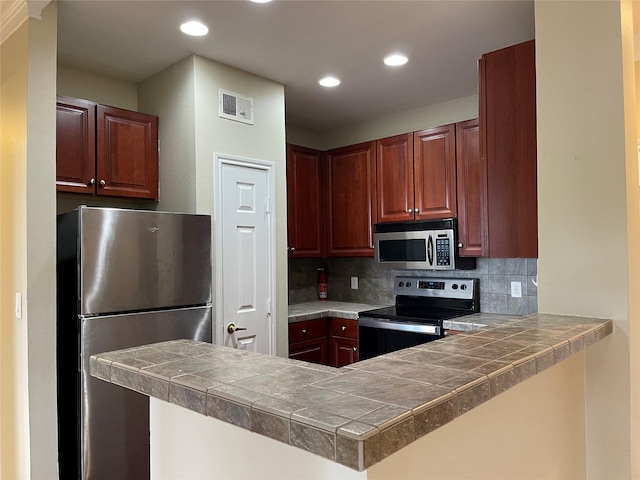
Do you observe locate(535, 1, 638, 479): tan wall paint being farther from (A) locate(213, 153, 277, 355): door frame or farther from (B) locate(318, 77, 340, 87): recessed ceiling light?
(A) locate(213, 153, 277, 355): door frame

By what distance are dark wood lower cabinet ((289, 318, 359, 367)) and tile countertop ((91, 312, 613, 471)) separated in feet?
7.59

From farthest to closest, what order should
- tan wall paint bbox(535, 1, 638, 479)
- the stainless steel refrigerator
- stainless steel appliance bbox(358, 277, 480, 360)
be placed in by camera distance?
stainless steel appliance bbox(358, 277, 480, 360) < the stainless steel refrigerator < tan wall paint bbox(535, 1, 638, 479)

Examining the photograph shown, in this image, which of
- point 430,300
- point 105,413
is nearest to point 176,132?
point 105,413

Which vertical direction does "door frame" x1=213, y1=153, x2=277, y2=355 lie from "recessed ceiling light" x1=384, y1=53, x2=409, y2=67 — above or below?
below

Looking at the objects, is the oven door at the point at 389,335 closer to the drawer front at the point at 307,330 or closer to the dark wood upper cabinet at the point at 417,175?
the drawer front at the point at 307,330

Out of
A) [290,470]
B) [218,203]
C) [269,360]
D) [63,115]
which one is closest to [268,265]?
[218,203]

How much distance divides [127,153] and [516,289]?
283 centimetres

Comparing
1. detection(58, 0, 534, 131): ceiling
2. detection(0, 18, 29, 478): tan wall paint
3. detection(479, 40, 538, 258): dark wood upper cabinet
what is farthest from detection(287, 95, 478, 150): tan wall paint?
detection(0, 18, 29, 478): tan wall paint

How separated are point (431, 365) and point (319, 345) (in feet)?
9.31

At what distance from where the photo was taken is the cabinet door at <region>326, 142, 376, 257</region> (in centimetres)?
397

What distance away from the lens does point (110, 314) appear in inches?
91.2

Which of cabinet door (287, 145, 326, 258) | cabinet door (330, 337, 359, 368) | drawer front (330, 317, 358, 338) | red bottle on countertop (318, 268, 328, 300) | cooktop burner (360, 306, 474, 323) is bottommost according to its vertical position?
cabinet door (330, 337, 359, 368)

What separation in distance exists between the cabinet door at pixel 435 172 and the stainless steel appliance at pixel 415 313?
1.95ft

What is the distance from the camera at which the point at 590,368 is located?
5.30ft
